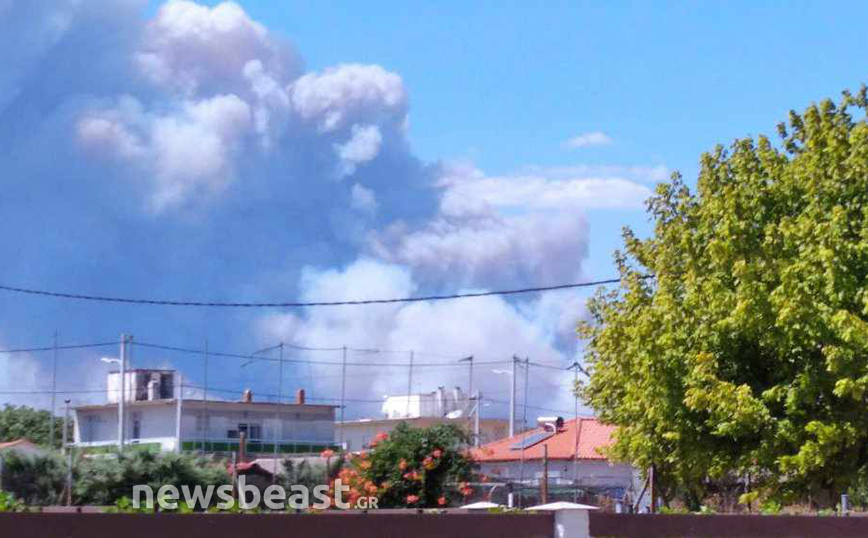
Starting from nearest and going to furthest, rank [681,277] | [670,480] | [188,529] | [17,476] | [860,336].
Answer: [188,529], [860,336], [681,277], [670,480], [17,476]

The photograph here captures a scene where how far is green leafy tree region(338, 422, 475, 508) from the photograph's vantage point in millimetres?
22188

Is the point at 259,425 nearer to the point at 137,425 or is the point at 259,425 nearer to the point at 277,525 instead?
the point at 137,425

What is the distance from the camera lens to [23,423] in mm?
77625

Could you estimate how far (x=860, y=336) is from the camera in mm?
17484

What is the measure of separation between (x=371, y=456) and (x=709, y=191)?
7.67 m

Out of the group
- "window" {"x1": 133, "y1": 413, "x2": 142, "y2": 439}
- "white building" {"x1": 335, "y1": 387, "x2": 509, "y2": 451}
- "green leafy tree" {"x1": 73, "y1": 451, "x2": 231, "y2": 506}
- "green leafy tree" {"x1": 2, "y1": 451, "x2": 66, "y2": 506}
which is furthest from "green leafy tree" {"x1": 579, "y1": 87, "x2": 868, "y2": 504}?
"window" {"x1": 133, "y1": 413, "x2": 142, "y2": 439}

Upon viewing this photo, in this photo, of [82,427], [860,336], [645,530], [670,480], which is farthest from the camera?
[82,427]

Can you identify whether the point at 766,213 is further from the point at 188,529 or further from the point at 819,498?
the point at 188,529

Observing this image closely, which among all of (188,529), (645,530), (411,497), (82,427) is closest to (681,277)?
(411,497)

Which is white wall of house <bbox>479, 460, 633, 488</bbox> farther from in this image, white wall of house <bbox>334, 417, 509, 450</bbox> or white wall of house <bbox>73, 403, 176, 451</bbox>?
white wall of house <bbox>73, 403, 176, 451</bbox>

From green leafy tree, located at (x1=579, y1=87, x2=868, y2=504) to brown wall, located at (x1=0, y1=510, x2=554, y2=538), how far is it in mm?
10289

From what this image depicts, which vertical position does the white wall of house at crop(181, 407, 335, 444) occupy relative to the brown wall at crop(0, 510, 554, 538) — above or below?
above

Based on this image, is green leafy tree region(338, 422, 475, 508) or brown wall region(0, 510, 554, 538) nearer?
brown wall region(0, 510, 554, 538)

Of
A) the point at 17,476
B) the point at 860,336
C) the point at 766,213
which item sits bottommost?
the point at 17,476
